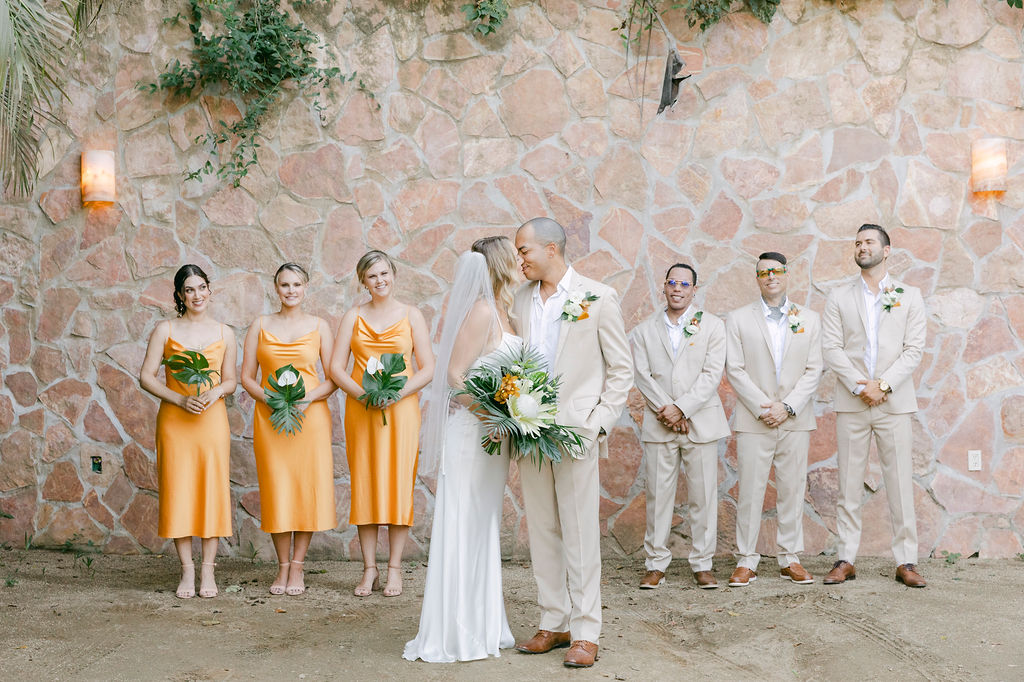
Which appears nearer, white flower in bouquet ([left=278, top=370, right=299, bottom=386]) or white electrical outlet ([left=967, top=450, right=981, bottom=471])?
white flower in bouquet ([left=278, top=370, right=299, bottom=386])

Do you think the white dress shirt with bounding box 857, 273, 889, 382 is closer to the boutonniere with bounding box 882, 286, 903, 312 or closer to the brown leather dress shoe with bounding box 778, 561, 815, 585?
the boutonniere with bounding box 882, 286, 903, 312

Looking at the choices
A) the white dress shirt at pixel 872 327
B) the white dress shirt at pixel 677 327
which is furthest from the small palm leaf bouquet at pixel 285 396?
the white dress shirt at pixel 872 327

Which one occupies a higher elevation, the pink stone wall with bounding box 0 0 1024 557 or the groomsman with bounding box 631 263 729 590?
the pink stone wall with bounding box 0 0 1024 557

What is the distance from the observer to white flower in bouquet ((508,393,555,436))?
4.04m

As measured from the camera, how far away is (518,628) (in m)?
4.93

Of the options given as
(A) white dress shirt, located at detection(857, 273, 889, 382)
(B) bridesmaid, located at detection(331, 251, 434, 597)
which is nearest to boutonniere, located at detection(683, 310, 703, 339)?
(A) white dress shirt, located at detection(857, 273, 889, 382)

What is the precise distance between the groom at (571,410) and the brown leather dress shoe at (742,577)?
1.81 metres

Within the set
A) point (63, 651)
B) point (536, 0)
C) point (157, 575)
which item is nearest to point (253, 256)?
point (157, 575)

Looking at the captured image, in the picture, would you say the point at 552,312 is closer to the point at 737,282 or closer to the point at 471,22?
the point at 737,282

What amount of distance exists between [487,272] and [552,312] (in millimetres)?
339

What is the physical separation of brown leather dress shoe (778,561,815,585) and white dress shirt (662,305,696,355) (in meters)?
1.48

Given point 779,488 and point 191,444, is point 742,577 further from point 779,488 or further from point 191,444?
point 191,444

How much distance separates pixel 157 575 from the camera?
6.18 metres

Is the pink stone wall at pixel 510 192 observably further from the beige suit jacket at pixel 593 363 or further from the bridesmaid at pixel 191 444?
the beige suit jacket at pixel 593 363
